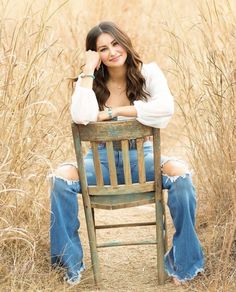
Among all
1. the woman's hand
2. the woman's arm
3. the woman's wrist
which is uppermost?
the woman's wrist

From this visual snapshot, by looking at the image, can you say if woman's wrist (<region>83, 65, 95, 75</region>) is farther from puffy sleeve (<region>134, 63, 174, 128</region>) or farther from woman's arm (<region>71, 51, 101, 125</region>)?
puffy sleeve (<region>134, 63, 174, 128</region>)

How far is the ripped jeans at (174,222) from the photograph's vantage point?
370 cm

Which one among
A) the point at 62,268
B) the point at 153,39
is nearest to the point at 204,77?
the point at 62,268

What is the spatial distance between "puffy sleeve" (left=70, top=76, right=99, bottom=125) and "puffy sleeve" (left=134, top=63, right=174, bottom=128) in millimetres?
214

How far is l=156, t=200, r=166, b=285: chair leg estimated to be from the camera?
12.4 feet

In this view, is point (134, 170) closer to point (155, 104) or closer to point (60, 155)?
point (155, 104)

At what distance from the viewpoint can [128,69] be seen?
13.6 feet

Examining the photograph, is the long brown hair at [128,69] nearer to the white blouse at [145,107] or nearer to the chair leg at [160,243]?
the white blouse at [145,107]

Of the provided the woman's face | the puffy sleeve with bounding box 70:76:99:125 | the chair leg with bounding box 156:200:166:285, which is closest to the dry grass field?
the chair leg with bounding box 156:200:166:285

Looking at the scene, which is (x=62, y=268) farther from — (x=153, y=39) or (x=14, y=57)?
(x=153, y=39)

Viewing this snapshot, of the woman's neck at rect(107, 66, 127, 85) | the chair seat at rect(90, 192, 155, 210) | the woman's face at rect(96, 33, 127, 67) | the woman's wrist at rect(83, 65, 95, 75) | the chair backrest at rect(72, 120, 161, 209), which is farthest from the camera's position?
the woman's neck at rect(107, 66, 127, 85)

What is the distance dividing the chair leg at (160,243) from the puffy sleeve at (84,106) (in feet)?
1.79

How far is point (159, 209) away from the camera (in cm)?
377

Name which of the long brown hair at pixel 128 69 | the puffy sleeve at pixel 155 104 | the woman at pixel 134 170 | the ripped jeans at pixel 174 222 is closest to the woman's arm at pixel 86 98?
the woman at pixel 134 170
